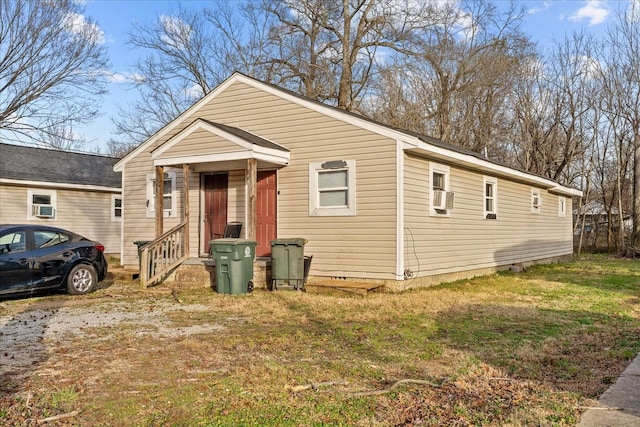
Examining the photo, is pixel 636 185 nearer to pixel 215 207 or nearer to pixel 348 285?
pixel 348 285

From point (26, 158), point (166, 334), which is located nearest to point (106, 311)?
point (166, 334)

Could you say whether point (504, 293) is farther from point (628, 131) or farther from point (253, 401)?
point (628, 131)

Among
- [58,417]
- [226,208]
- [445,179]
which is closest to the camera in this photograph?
[58,417]

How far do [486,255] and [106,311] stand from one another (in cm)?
980

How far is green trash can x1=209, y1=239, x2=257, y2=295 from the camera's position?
34.6ft

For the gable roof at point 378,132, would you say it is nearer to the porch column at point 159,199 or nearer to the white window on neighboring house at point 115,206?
the porch column at point 159,199

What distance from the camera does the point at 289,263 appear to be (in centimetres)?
1080

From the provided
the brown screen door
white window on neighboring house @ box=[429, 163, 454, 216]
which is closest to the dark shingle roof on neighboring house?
the brown screen door

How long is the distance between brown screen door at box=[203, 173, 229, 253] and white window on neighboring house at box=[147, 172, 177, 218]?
38.7 inches

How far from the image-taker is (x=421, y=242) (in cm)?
1133

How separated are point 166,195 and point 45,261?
4388 mm

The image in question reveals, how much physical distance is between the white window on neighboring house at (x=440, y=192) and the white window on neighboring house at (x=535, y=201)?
22.0ft

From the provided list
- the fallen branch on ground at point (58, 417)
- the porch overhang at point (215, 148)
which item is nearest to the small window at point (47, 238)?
the porch overhang at point (215, 148)

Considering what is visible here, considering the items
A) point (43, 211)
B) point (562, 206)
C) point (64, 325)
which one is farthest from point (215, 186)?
point (562, 206)
